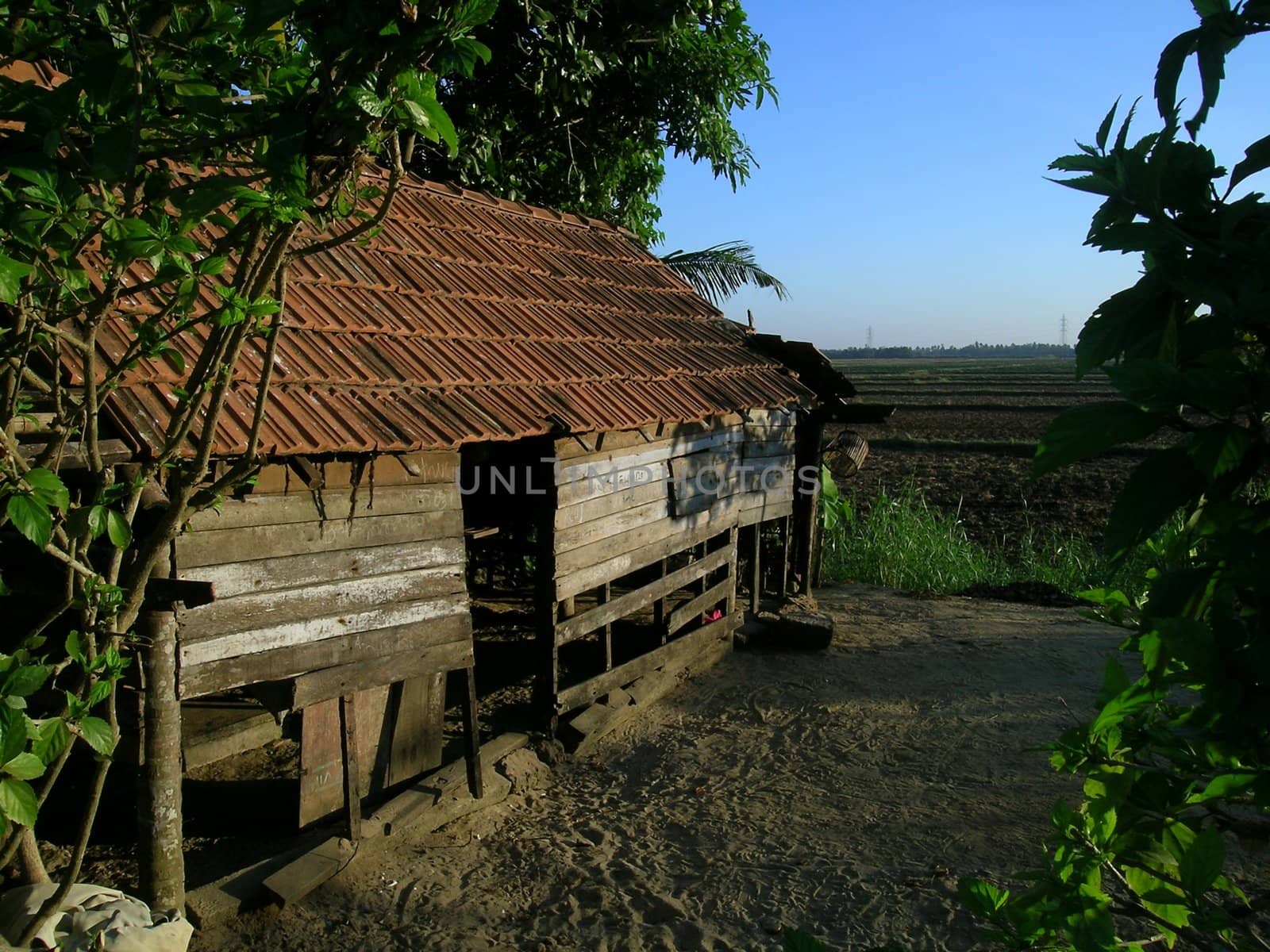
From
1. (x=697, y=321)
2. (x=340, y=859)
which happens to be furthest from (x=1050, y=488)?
(x=340, y=859)

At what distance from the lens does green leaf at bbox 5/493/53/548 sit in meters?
2.66

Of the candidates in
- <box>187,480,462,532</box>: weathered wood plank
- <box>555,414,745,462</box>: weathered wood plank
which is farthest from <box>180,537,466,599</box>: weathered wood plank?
<box>555,414,745,462</box>: weathered wood plank

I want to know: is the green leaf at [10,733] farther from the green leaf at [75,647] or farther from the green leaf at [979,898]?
the green leaf at [979,898]

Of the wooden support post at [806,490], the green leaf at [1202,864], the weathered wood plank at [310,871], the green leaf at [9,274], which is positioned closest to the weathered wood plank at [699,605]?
the wooden support post at [806,490]

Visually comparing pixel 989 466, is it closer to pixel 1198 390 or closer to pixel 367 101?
pixel 367 101

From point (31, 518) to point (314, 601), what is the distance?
2.52 meters

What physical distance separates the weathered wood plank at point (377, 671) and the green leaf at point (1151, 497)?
460cm

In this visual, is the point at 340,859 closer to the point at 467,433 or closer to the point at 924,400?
the point at 467,433

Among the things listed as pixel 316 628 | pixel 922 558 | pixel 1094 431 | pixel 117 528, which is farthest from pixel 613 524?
pixel 922 558

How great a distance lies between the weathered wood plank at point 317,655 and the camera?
4.60 m

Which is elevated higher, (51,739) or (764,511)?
(51,739)

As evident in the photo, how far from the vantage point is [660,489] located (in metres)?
8.31

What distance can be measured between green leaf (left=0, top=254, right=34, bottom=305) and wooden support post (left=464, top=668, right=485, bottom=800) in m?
4.06

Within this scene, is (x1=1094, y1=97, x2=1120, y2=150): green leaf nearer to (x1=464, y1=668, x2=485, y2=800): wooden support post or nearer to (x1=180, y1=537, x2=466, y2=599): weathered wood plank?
(x1=180, y1=537, x2=466, y2=599): weathered wood plank
